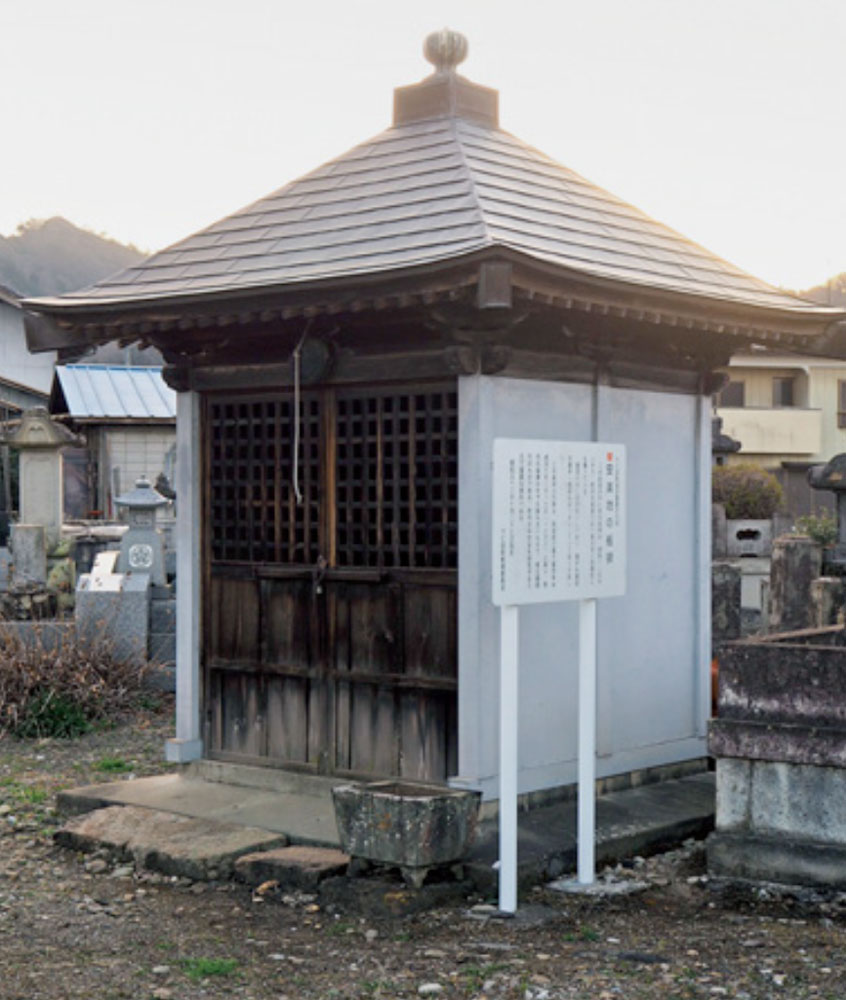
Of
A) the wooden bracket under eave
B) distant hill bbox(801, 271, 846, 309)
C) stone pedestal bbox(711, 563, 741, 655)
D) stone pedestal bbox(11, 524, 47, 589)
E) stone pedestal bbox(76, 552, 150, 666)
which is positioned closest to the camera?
the wooden bracket under eave

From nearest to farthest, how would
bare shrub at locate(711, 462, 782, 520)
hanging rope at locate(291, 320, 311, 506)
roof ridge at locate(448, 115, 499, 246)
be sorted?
roof ridge at locate(448, 115, 499, 246), hanging rope at locate(291, 320, 311, 506), bare shrub at locate(711, 462, 782, 520)

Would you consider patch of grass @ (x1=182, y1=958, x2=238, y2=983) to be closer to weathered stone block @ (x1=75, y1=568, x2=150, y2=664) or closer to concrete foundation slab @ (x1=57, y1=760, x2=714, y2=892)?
concrete foundation slab @ (x1=57, y1=760, x2=714, y2=892)

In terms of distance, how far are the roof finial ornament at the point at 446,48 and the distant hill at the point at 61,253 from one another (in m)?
82.0

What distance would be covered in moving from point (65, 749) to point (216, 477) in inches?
154

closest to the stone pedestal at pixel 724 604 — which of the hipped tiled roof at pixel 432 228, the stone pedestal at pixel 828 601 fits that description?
the stone pedestal at pixel 828 601

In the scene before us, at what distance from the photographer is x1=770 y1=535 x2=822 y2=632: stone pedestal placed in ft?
51.2

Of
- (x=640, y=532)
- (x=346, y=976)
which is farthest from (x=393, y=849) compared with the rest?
(x=640, y=532)

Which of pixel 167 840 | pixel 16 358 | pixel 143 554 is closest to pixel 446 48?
pixel 167 840

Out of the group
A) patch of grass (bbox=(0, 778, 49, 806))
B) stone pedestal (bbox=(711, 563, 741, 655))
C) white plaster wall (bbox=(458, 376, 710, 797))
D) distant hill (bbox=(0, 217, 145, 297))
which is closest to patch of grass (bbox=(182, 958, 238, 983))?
white plaster wall (bbox=(458, 376, 710, 797))

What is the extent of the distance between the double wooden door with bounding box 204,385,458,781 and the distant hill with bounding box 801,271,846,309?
5427 cm

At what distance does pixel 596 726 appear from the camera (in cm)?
895

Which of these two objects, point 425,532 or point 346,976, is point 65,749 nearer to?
point 425,532

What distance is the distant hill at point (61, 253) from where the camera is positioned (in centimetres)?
9044

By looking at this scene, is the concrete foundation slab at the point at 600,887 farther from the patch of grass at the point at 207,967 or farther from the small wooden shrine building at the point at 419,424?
the patch of grass at the point at 207,967
